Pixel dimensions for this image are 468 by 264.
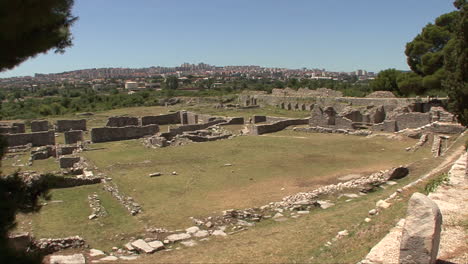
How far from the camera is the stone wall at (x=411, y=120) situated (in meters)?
27.2

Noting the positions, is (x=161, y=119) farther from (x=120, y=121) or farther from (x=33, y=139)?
→ (x=33, y=139)

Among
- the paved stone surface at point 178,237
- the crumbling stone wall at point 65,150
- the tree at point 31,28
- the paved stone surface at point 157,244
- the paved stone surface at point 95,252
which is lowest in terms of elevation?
the crumbling stone wall at point 65,150

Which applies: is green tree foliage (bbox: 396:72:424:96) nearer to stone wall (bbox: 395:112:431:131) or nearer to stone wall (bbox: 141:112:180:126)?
stone wall (bbox: 395:112:431:131)

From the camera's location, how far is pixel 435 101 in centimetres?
3303

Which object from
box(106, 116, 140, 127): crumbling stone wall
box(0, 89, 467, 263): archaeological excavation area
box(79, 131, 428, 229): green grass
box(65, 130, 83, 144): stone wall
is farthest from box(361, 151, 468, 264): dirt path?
box(106, 116, 140, 127): crumbling stone wall

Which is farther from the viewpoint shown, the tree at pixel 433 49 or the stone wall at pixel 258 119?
the stone wall at pixel 258 119

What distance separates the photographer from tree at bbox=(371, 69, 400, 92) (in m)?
45.1

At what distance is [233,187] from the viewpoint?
1556cm

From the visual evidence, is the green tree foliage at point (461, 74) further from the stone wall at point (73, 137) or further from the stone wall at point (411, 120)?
the stone wall at point (73, 137)

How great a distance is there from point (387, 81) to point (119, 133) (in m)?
31.3

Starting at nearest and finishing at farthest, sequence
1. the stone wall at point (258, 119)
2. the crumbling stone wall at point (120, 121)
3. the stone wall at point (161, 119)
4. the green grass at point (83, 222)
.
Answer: the green grass at point (83, 222) < the crumbling stone wall at point (120, 121) < the stone wall at point (258, 119) < the stone wall at point (161, 119)

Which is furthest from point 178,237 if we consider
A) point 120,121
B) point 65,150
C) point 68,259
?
point 120,121

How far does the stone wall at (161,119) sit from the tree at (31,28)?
105 ft

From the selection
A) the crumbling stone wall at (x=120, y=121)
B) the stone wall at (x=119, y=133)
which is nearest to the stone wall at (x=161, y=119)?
the crumbling stone wall at (x=120, y=121)
